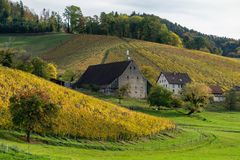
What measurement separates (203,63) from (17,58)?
85.4m

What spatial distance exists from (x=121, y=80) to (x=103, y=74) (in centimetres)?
754

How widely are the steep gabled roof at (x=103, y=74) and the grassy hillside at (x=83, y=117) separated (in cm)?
4670

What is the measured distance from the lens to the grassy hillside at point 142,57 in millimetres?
154000

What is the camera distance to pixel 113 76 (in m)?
115

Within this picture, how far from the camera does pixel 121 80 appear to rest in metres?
115

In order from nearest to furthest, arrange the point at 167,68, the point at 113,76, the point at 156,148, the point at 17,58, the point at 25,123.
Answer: the point at 25,123
the point at 156,148
the point at 17,58
the point at 113,76
the point at 167,68

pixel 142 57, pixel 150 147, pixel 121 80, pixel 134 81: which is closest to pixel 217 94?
pixel 134 81

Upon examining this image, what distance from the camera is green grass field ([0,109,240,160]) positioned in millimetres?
43438

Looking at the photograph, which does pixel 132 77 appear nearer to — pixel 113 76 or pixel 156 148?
pixel 113 76

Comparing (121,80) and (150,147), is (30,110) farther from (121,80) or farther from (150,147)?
(121,80)

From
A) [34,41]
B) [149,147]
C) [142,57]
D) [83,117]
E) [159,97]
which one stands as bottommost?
[149,147]

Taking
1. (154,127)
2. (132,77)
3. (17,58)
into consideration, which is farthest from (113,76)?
(154,127)

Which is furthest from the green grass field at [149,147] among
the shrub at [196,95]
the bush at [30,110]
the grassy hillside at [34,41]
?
the grassy hillside at [34,41]

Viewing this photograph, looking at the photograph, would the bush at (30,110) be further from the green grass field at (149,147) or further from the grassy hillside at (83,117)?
the grassy hillside at (83,117)
